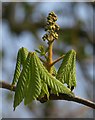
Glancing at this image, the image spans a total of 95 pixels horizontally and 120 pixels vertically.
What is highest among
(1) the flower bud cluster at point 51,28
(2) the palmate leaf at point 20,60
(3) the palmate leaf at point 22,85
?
(1) the flower bud cluster at point 51,28

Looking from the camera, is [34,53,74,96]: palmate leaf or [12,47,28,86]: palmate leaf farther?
[12,47,28,86]: palmate leaf

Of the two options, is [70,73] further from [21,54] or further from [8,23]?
[8,23]

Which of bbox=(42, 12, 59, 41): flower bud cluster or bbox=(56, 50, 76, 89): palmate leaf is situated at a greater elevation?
bbox=(42, 12, 59, 41): flower bud cluster

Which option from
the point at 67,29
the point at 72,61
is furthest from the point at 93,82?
the point at 72,61

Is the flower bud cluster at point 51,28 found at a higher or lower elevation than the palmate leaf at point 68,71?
higher

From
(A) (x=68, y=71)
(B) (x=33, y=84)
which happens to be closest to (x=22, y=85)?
(B) (x=33, y=84)
